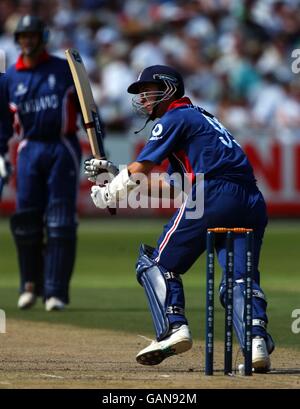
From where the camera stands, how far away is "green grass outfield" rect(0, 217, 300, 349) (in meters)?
9.84

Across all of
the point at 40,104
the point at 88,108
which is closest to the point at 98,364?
the point at 88,108

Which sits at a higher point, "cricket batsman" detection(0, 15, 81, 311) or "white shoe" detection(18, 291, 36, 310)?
"cricket batsman" detection(0, 15, 81, 311)

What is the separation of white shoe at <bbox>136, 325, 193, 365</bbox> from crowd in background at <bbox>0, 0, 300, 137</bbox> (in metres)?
12.3

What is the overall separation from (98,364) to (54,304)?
3254 mm

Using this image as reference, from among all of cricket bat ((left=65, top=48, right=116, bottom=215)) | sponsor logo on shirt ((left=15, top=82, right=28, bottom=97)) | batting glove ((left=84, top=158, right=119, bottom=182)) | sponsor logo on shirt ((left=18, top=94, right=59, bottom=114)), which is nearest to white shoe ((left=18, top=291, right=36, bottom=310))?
sponsor logo on shirt ((left=18, top=94, right=59, bottom=114))

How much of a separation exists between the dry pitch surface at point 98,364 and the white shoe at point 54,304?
1095mm

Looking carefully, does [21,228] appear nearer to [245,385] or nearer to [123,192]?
[123,192]

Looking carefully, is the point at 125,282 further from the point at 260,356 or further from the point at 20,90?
the point at 260,356

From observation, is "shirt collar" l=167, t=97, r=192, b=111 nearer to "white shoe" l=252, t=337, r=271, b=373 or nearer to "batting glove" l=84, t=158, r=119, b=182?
"batting glove" l=84, t=158, r=119, b=182

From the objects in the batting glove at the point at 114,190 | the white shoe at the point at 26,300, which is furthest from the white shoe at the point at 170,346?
the white shoe at the point at 26,300

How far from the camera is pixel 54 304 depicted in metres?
10.6

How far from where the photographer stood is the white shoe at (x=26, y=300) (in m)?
10.7

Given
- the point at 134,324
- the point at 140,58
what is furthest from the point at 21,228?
the point at 140,58
